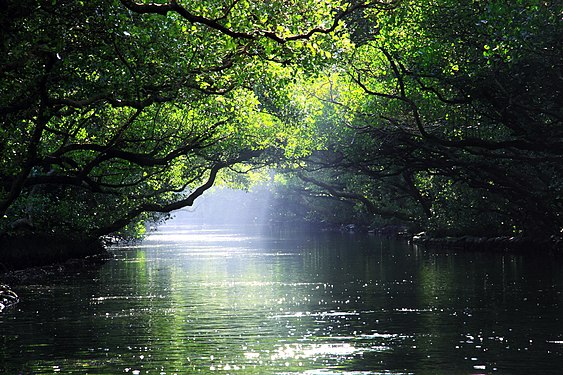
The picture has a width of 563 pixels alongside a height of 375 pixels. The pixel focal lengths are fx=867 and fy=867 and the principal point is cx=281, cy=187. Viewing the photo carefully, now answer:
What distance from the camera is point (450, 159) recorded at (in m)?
46.6

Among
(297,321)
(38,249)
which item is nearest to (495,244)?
(38,249)

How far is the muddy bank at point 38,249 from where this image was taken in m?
39.8

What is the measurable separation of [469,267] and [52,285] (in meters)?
18.9

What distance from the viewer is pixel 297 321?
78.6 feet

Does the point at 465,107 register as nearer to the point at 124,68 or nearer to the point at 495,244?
the point at 495,244

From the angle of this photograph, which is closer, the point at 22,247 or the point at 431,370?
the point at 431,370

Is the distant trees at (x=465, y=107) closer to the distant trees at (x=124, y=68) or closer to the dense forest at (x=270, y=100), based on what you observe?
the dense forest at (x=270, y=100)

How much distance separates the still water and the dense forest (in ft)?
14.3

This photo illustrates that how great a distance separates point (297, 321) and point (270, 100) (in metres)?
25.4

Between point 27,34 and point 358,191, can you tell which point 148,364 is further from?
point 358,191

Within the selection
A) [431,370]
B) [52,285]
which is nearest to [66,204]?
[52,285]

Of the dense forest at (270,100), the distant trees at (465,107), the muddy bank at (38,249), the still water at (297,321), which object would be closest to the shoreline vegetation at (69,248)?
the muddy bank at (38,249)

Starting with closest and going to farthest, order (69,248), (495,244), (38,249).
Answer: (38,249) < (69,248) < (495,244)

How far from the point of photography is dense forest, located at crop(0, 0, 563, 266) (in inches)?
838
